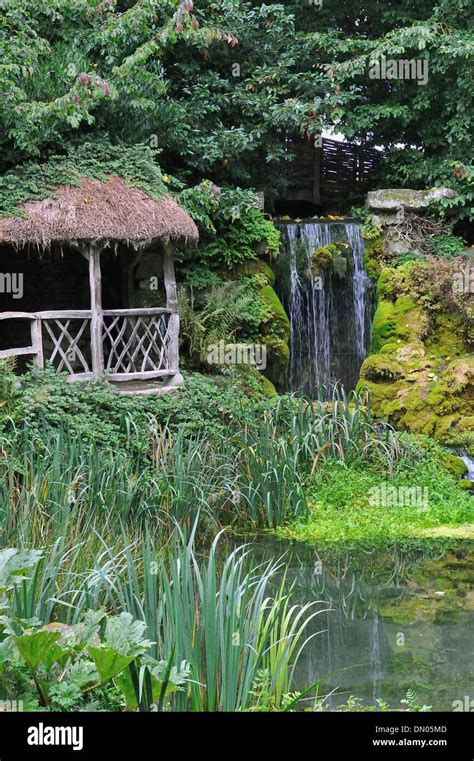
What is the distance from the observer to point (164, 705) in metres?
3.74

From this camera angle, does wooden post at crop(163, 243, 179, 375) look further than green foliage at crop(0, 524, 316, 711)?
Yes

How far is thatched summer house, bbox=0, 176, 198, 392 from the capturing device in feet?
34.5

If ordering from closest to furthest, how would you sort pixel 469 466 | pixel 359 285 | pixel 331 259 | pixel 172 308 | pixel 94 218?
pixel 469 466, pixel 94 218, pixel 172 308, pixel 331 259, pixel 359 285

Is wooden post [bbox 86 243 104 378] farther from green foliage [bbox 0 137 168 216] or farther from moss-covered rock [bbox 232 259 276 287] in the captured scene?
moss-covered rock [bbox 232 259 276 287]

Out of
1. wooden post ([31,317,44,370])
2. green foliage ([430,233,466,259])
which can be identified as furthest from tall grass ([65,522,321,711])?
green foliage ([430,233,466,259])

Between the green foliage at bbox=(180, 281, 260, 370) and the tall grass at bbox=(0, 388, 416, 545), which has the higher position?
the green foliage at bbox=(180, 281, 260, 370)

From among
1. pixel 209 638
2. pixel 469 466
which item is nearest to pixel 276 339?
pixel 469 466

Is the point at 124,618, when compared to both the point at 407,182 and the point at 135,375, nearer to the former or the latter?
the point at 135,375

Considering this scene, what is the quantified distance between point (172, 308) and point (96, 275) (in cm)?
134

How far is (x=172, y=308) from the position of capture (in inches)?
468

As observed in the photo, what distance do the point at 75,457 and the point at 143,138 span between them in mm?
7210

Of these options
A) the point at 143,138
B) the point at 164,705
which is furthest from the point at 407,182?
the point at 164,705

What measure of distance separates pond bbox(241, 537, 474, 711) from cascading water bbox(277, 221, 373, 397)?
19.6ft

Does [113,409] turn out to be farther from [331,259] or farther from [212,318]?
[331,259]
